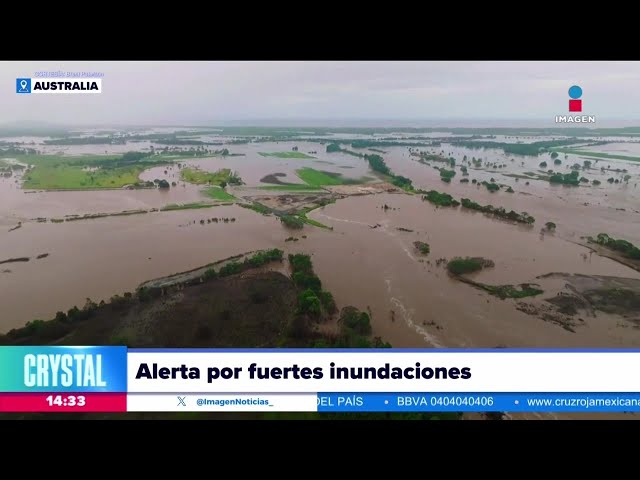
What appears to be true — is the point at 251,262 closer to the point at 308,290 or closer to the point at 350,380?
the point at 308,290

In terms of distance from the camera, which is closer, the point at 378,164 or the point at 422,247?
the point at 422,247

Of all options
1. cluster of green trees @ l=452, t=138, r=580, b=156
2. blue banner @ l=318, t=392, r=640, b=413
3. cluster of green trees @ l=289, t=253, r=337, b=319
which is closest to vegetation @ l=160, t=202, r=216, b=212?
cluster of green trees @ l=289, t=253, r=337, b=319

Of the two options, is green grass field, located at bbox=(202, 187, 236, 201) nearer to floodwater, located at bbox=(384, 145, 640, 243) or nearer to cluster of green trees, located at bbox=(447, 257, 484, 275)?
floodwater, located at bbox=(384, 145, 640, 243)

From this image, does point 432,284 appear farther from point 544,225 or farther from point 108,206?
point 108,206

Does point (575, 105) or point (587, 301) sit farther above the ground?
point (575, 105)

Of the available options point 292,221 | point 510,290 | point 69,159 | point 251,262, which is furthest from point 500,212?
point 69,159

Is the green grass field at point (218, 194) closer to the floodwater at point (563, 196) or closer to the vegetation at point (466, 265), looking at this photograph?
the floodwater at point (563, 196)

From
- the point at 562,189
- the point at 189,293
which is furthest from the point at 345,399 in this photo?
the point at 562,189
